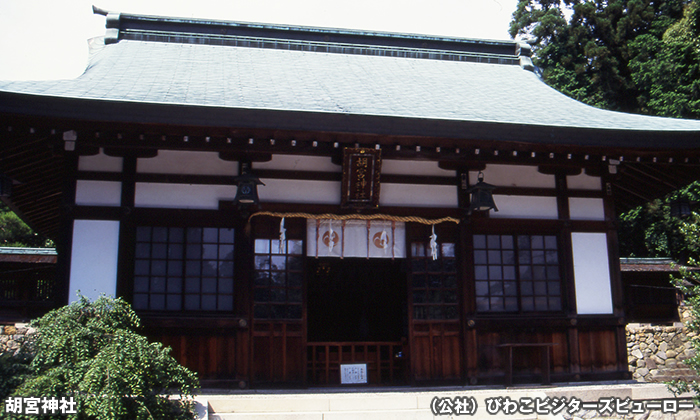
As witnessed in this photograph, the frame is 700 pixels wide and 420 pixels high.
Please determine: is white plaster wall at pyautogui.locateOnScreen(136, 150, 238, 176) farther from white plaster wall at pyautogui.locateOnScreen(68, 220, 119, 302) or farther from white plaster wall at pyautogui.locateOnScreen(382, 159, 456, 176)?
white plaster wall at pyautogui.locateOnScreen(382, 159, 456, 176)

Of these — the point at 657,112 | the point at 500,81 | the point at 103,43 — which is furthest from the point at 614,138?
the point at 657,112

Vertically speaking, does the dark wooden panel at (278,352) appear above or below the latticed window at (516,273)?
below

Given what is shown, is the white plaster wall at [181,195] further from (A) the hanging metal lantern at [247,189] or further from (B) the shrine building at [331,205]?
(A) the hanging metal lantern at [247,189]

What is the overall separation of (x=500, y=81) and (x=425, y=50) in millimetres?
→ 1923

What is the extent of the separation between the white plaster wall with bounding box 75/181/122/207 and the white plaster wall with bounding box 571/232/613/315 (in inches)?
271

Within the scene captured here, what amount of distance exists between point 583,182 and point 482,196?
2.18m

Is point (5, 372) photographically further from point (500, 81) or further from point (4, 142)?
point (500, 81)

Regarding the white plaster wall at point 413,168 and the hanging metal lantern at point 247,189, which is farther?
the white plaster wall at point 413,168

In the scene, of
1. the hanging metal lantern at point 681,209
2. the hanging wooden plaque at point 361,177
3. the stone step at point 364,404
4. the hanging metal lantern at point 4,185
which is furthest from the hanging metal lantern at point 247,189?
the hanging metal lantern at point 681,209

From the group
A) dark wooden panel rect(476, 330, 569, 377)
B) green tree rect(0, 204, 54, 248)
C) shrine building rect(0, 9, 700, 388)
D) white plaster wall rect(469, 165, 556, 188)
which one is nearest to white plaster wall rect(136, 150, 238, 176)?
shrine building rect(0, 9, 700, 388)

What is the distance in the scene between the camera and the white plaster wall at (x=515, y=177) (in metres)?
8.48

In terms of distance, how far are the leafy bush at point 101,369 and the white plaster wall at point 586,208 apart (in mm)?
6280

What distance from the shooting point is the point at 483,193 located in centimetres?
774

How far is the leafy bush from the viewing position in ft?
15.8
